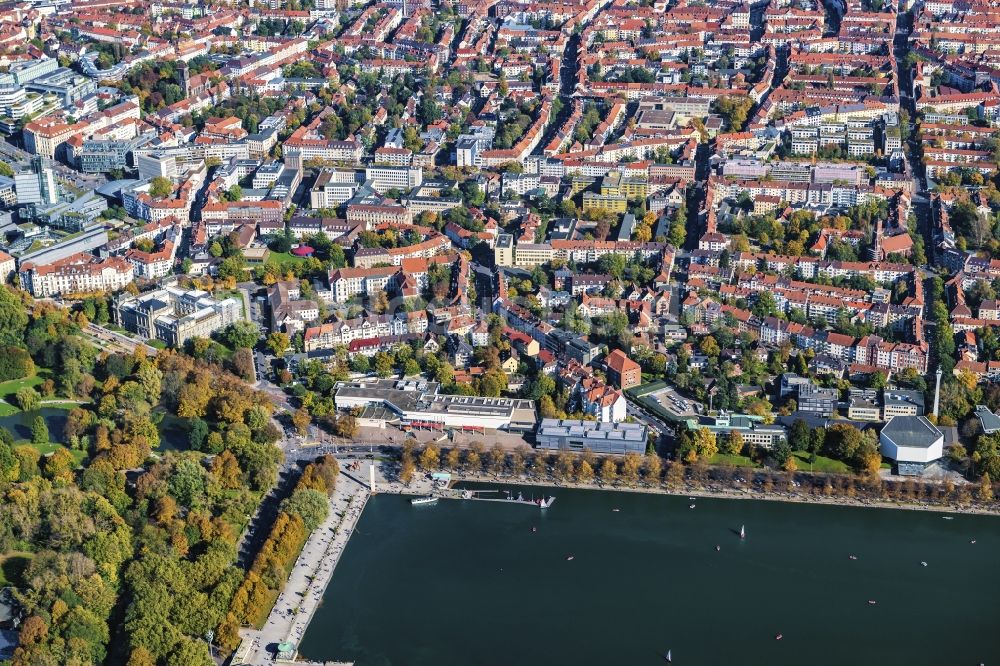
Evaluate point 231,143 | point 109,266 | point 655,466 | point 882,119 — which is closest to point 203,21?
point 231,143

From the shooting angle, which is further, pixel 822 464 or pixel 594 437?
pixel 594 437

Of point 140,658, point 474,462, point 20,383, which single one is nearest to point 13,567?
point 140,658

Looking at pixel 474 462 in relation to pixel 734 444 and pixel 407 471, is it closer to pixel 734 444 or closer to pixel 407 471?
pixel 407 471

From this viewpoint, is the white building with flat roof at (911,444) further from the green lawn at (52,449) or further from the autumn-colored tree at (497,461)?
the green lawn at (52,449)

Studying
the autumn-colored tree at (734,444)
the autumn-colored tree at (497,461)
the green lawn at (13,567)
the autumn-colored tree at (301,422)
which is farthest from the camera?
the autumn-colored tree at (301,422)

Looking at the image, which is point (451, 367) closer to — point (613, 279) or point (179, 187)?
point (613, 279)

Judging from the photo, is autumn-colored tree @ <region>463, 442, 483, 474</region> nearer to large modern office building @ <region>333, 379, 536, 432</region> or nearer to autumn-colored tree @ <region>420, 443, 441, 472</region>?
autumn-colored tree @ <region>420, 443, 441, 472</region>

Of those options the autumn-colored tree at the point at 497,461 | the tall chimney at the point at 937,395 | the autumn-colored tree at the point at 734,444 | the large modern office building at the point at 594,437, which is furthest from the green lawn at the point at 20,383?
the tall chimney at the point at 937,395

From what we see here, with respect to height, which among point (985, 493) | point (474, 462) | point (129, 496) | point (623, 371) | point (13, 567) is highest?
point (623, 371)
